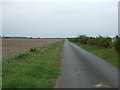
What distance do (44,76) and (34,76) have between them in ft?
1.62

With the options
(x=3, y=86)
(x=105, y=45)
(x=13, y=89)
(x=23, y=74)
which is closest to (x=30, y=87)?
(x=13, y=89)

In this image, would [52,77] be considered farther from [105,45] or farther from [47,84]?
[105,45]

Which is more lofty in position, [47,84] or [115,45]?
[115,45]

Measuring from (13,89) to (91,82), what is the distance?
3.19 m

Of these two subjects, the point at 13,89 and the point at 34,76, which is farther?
the point at 34,76

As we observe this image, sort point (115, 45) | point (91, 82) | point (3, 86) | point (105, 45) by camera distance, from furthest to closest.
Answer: point (105, 45), point (115, 45), point (91, 82), point (3, 86)

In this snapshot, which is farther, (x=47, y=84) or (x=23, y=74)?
(x=23, y=74)

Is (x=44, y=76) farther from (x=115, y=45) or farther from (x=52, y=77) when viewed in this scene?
(x=115, y=45)

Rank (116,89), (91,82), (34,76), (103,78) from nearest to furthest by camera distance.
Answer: (116,89) → (91,82) → (103,78) → (34,76)

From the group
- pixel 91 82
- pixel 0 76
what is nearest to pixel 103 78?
pixel 91 82

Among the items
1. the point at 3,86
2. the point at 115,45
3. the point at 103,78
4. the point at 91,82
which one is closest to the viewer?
the point at 3,86

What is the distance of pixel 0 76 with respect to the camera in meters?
9.60

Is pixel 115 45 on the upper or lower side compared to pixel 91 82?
upper

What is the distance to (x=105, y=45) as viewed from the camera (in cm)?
2950
